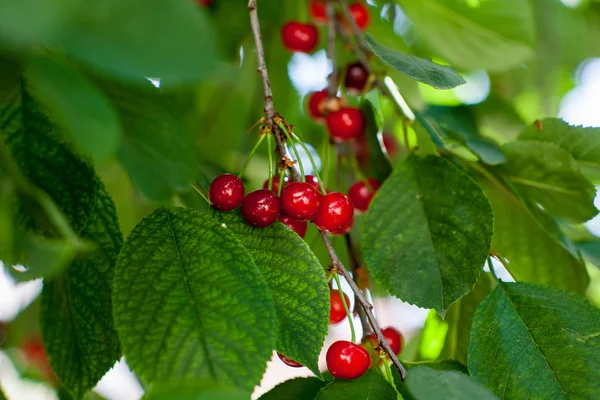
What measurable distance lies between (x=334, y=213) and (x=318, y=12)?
79cm

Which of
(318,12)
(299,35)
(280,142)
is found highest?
(318,12)

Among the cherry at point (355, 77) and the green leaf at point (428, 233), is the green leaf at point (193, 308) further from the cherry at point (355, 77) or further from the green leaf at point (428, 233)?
the cherry at point (355, 77)

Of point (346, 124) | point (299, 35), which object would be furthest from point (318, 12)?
point (346, 124)

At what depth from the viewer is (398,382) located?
2.48 ft

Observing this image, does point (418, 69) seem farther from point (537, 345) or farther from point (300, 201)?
point (537, 345)

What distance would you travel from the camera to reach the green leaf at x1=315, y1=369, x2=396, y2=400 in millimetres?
700

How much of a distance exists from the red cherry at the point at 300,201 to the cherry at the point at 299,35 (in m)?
0.67

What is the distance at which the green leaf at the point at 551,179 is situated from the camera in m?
0.89

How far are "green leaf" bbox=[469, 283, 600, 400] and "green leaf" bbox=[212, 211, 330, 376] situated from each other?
0.20 metres

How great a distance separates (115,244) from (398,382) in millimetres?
370

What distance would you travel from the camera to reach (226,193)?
74cm

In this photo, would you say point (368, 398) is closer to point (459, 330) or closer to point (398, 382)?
point (398, 382)

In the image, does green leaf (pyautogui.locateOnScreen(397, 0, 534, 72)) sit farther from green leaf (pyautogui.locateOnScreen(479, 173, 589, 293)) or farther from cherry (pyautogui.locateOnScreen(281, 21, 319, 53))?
green leaf (pyautogui.locateOnScreen(479, 173, 589, 293))

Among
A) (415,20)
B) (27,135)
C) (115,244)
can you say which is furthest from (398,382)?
(415,20)
